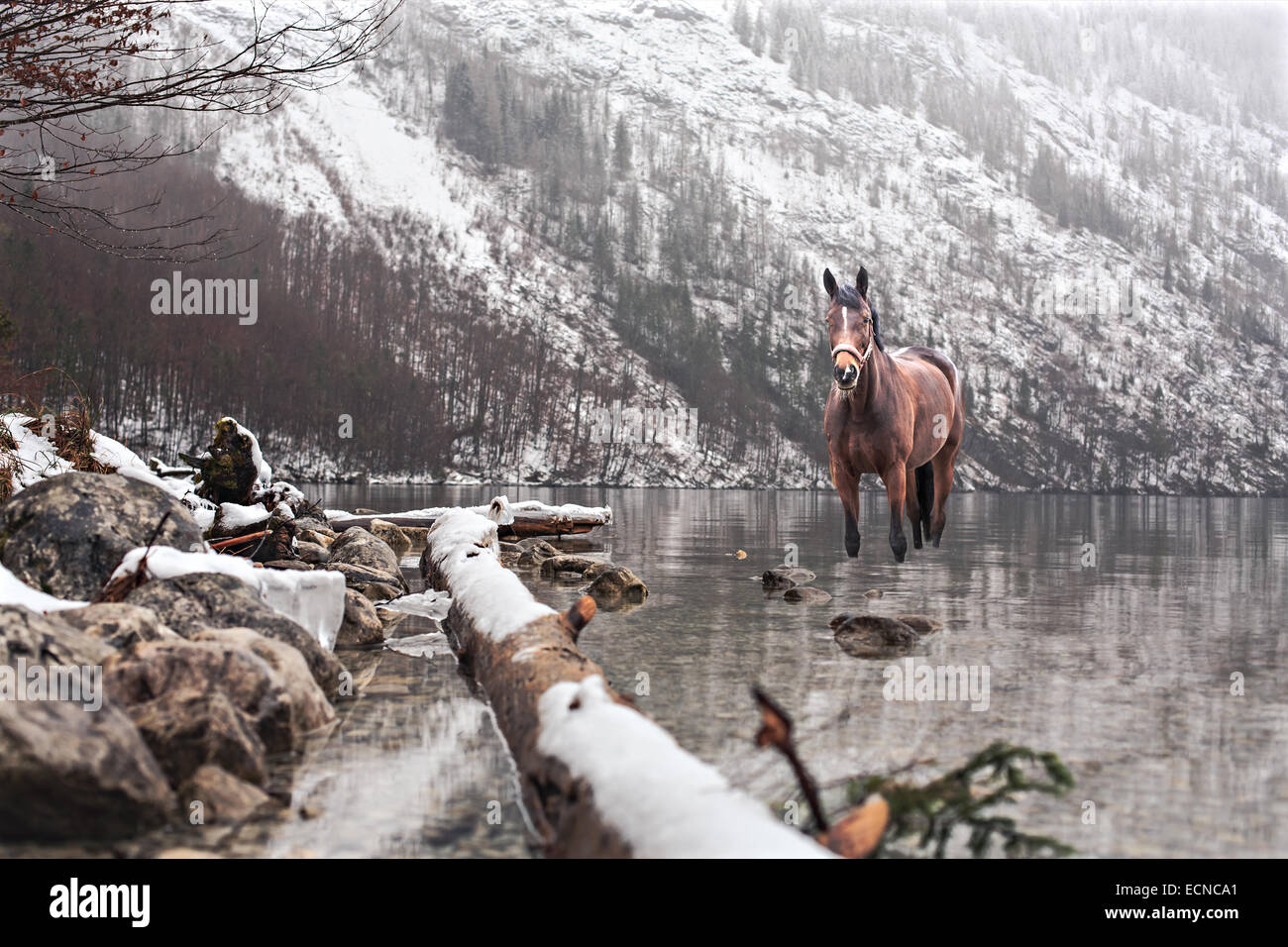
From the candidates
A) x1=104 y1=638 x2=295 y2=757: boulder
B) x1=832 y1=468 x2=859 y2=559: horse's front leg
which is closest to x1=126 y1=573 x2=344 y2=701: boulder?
x1=104 y1=638 x2=295 y2=757: boulder

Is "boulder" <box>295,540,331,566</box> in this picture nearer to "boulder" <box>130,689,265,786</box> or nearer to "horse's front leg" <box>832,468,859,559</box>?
"horse's front leg" <box>832,468,859,559</box>

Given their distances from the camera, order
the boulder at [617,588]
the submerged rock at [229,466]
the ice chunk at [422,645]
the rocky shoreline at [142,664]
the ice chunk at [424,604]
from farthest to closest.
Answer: the submerged rock at [229,466] < the boulder at [617,588] < the ice chunk at [424,604] < the ice chunk at [422,645] < the rocky shoreline at [142,664]

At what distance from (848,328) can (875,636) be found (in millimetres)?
3002

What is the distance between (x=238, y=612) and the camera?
725cm

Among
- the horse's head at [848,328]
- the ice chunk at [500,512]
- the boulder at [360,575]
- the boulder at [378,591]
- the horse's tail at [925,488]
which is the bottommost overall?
the boulder at [378,591]

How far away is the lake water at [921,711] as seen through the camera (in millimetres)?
4734

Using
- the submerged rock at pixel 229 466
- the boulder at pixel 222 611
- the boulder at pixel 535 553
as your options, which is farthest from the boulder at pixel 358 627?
the boulder at pixel 535 553

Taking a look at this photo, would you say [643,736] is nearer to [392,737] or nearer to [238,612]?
[392,737]

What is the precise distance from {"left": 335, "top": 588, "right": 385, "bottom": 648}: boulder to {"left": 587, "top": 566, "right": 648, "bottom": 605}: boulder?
3.79 meters

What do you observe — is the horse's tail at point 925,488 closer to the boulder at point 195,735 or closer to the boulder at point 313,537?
the boulder at point 195,735

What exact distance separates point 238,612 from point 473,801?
3141 millimetres

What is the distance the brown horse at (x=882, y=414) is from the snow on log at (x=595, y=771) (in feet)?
13.1

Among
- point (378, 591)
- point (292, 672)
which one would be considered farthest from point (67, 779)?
point (378, 591)

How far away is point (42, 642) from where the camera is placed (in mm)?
5418
